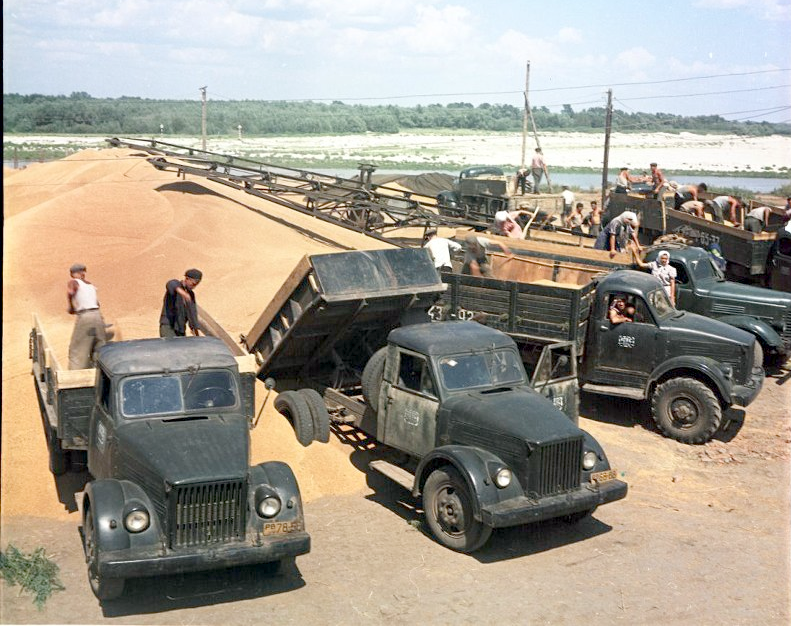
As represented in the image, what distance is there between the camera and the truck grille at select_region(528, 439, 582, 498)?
9.11 metres

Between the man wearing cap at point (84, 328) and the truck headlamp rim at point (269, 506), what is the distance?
3.71m

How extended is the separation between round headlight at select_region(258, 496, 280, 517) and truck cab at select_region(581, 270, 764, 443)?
6.57 meters

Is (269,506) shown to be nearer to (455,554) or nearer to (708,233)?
(455,554)

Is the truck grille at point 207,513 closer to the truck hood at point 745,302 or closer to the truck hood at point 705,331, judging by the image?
the truck hood at point 705,331

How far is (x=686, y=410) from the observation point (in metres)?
13.1

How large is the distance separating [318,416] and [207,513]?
379cm

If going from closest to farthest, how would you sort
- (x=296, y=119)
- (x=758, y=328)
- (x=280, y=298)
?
1. (x=280, y=298)
2. (x=758, y=328)
3. (x=296, y=119)

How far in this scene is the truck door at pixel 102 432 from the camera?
8.67 metres

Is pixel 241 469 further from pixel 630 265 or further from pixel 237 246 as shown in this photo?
pixel 237 246

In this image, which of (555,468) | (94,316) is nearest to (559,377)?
(555,468)

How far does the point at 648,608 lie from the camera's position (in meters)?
8.31

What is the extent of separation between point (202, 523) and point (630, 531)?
4.55 metres

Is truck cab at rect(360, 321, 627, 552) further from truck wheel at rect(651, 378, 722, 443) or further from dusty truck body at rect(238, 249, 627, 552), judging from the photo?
truck wheel at rect(651, 378, 722, 443)

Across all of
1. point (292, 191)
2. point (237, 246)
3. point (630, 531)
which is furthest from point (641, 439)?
point (292, 191)
